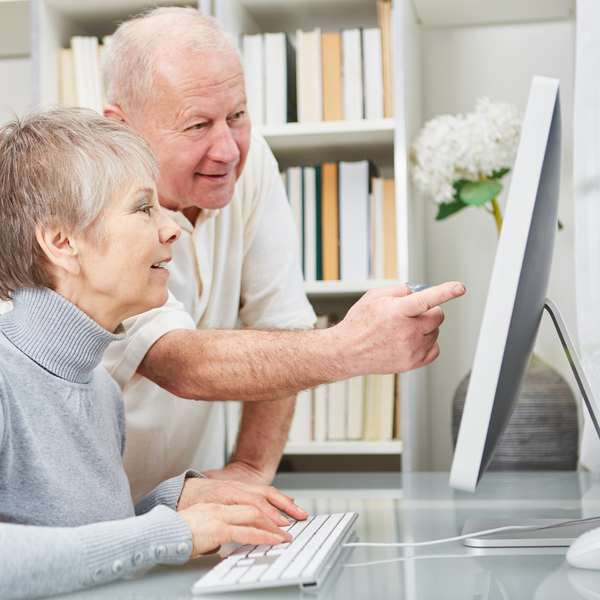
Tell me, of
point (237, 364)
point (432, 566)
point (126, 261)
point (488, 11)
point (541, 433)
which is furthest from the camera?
point (488, 11)

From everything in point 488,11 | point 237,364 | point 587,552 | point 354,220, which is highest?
point 488,11

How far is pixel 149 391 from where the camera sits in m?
1.24

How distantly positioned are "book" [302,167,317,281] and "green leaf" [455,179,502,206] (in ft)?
1.20

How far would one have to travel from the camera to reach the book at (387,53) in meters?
1.69

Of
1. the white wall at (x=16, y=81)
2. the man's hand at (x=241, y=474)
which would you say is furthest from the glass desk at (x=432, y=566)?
the white wall at (x=16, y=81)

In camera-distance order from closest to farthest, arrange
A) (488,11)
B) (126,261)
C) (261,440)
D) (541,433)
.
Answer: (126,261)
(261,440)
(541,433)
(488,11)

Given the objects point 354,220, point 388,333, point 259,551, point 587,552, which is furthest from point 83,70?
point 587,552

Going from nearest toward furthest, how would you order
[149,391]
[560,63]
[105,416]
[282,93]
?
[105,416]
[149,391]
[282,93]
[560,63]

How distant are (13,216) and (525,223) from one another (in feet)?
1.81

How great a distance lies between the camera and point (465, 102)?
1.95 metres

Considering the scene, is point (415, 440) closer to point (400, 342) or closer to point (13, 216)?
point (400, 342)

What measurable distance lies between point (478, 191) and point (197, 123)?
793 mm

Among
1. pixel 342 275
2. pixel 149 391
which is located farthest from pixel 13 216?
pixel 342 275

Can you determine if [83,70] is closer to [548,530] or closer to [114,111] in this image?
[114,111]
